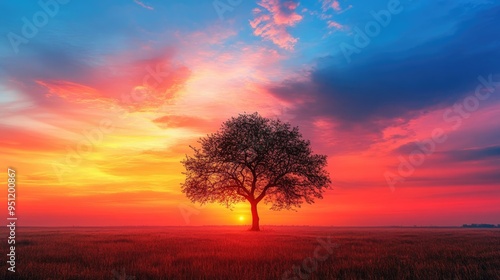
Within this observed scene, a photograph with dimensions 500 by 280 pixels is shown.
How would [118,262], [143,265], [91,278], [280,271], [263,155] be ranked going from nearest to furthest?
[91,278], [280,271], [143,265], [118,262], [263,155]

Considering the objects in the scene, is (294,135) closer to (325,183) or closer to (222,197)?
(325,183)

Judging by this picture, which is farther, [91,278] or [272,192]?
[272,192]

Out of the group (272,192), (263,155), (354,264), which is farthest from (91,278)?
(272,192)

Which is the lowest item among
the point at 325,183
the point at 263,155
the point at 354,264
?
the point at 354,264

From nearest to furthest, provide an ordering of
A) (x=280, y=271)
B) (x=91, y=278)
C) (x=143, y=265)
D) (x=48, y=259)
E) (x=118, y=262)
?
(x=91, y=278), (x=280, y=271), (x=143, y=265), (x=118, y=262), (x=48, y=259)

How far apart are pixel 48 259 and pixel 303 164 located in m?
36.9

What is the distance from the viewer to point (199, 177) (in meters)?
48.2

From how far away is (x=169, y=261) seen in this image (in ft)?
41.2

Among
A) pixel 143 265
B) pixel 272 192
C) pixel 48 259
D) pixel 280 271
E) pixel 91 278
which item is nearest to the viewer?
pixel 91 278

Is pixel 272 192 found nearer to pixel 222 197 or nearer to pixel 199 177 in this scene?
pixel 222 197

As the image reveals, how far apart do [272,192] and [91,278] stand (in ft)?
134

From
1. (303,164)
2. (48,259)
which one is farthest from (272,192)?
(48,259)

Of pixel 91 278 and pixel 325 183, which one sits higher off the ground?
pixel 325 183

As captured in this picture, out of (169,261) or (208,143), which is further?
(208,143)
